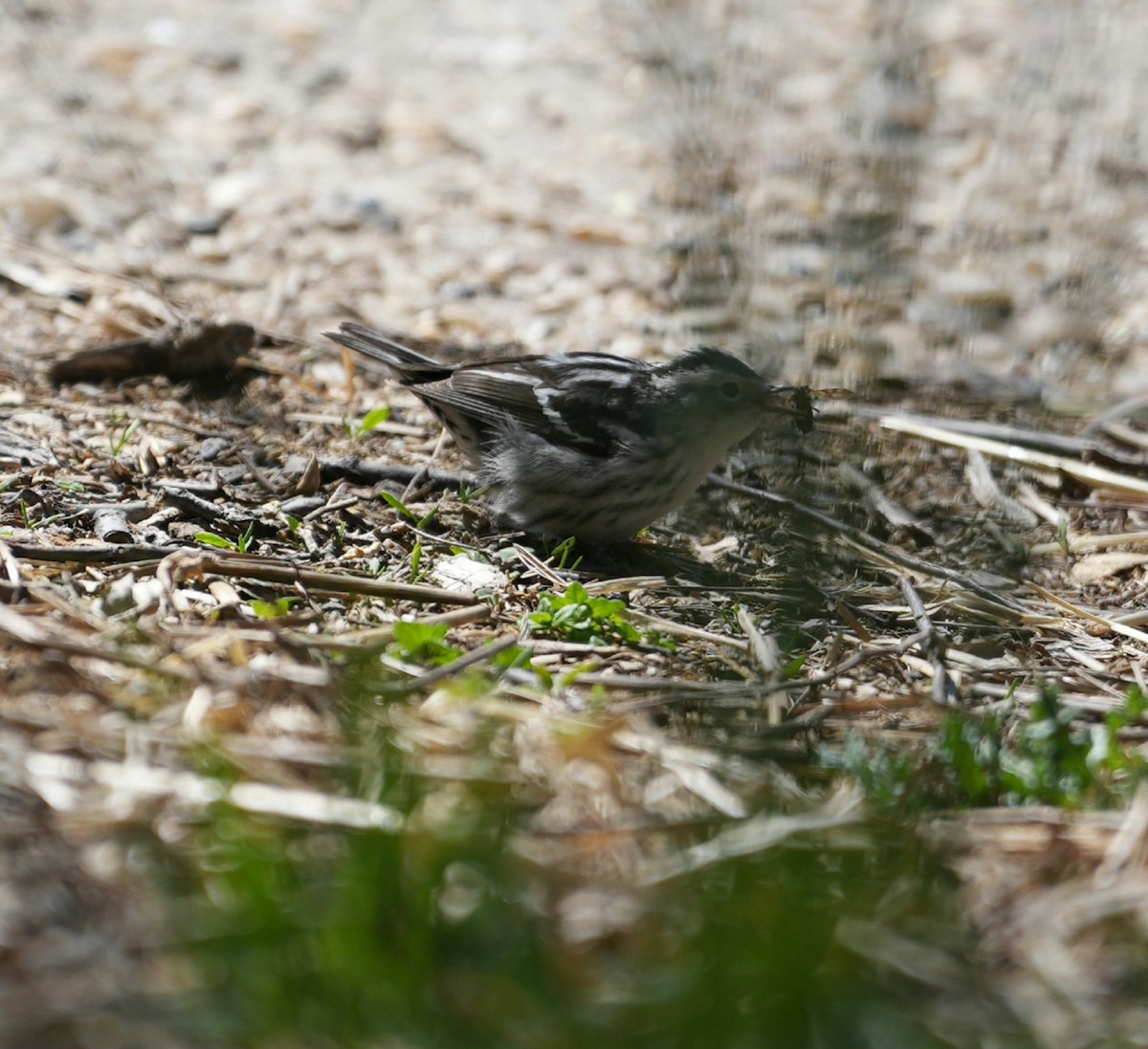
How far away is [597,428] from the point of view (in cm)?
553

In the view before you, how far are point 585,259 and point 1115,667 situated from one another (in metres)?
4.22

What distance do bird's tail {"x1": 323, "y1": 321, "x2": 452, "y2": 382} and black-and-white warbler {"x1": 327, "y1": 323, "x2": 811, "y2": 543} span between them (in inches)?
1.9

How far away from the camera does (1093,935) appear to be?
2.65m

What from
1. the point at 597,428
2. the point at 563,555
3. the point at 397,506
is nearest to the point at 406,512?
the point at 397,506

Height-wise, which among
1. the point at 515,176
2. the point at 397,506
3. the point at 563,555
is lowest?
the point at 563,555

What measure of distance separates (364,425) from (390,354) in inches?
14.2

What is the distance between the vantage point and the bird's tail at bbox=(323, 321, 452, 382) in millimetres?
5789

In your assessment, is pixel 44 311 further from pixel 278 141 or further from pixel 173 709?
pixel 173 709

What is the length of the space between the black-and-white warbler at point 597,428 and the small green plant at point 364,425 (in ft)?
0.67

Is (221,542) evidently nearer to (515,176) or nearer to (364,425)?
(364,425)

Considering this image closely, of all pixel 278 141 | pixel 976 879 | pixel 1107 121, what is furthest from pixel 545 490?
pixel 1107 121

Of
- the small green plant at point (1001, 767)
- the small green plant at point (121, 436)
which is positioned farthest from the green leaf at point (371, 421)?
the small green plant at point (1001, 767)

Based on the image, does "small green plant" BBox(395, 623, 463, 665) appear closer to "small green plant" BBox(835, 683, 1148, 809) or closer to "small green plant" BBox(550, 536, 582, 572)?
"small green plant" BBox(835, 683, 1148, 809)

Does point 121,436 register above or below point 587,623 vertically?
above
